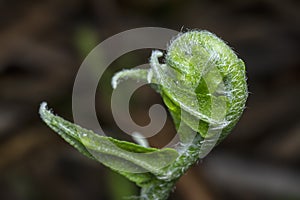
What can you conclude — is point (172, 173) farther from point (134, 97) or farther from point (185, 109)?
point (134, 97)

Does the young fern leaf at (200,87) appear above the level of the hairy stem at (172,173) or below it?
above

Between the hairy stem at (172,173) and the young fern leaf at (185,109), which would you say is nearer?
the young fern leaf at (185,109)

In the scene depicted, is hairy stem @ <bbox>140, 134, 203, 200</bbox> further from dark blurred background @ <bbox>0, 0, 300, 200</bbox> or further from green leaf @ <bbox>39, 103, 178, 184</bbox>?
dark blurred background @ <bbox>0, 0, 300, 200</bbox>

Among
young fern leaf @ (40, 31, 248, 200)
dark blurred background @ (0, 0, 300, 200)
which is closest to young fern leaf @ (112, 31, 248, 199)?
young fern leaf @ (40, 31, 248, 200)

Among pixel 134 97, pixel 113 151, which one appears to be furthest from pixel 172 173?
pixel 134 97

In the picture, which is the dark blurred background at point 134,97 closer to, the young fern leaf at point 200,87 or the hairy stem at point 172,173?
the hairy stem at point 172,173

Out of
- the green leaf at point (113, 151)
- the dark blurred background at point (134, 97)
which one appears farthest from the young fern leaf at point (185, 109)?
the dark blurred background at point (134, 97)
